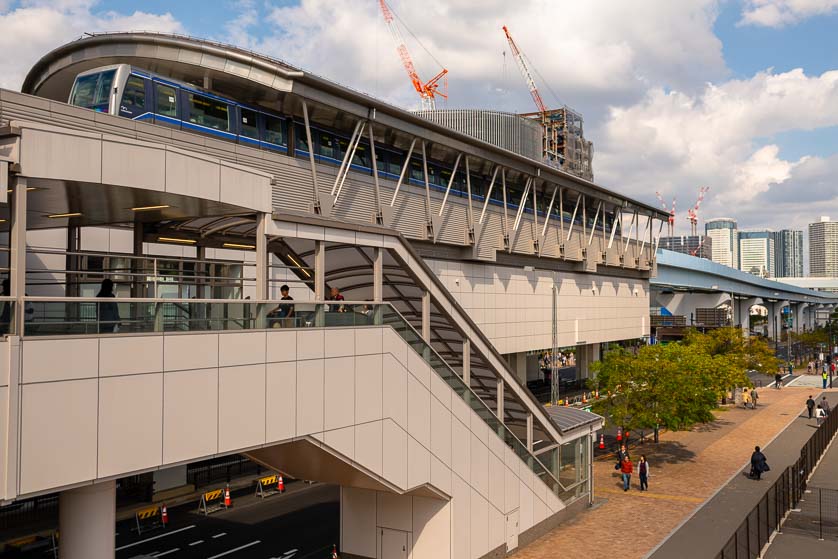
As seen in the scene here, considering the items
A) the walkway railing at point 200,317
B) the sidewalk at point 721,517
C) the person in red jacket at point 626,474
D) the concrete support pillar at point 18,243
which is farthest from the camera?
the person in red jacket at point 626,474

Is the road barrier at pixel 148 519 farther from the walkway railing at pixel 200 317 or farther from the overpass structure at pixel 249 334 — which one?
the walkway railing at pixel 200 317

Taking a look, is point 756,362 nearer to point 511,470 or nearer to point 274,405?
point 511,470

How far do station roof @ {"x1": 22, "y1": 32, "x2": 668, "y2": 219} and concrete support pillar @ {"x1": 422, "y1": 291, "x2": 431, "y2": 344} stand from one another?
47.1 feet

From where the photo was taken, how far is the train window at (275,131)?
3021 cm

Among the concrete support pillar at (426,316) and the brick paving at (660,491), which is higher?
the concrete support pillar at (426,316)

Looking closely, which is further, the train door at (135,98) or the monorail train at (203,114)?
the monorail train at (203,114)

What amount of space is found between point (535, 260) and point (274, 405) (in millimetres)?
38017

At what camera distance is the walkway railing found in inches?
394

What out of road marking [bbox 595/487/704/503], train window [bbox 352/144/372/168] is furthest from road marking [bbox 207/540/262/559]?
train window [bbox 352/144/372/168]

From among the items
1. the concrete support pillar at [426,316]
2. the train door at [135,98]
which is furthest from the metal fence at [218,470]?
the concrete support pillar at [426,316]

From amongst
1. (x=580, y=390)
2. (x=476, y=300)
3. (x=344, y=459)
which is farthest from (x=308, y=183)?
(x=580, y=390)

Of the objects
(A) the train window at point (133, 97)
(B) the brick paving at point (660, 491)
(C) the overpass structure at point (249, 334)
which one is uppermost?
(A) the train window at point (133, 97)

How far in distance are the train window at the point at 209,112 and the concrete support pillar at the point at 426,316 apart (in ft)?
43.3

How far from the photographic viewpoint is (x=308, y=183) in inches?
1224
